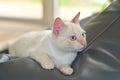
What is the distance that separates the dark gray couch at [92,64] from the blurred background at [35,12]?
1.66 metres

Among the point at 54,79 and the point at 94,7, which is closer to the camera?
the point at 54,79

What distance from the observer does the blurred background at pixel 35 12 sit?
2.68 m

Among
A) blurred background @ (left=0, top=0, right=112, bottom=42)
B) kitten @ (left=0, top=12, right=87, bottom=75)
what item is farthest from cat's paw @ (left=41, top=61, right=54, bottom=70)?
blurred background @ (left=0, top=0, right=112, bottom=42)

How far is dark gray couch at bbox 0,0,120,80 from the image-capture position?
0.84 meters

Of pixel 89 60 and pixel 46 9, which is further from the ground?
pixel 89 60

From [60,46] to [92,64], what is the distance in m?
0.11

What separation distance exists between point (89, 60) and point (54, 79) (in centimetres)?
13

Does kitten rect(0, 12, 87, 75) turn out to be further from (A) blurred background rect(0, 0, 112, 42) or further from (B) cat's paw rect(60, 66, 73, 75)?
(A) blurred background rect(0, 0, 112, 42)

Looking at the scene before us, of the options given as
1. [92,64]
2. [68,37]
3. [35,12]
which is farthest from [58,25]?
[35,12]

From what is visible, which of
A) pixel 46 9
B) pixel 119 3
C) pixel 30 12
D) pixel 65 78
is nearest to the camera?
pixel 65 78

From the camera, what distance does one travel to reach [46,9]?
2709 mm

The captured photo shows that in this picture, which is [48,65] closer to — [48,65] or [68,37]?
[48,65]

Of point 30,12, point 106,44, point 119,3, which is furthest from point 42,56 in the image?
point 30,12

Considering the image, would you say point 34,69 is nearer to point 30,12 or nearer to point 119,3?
point 119,3
